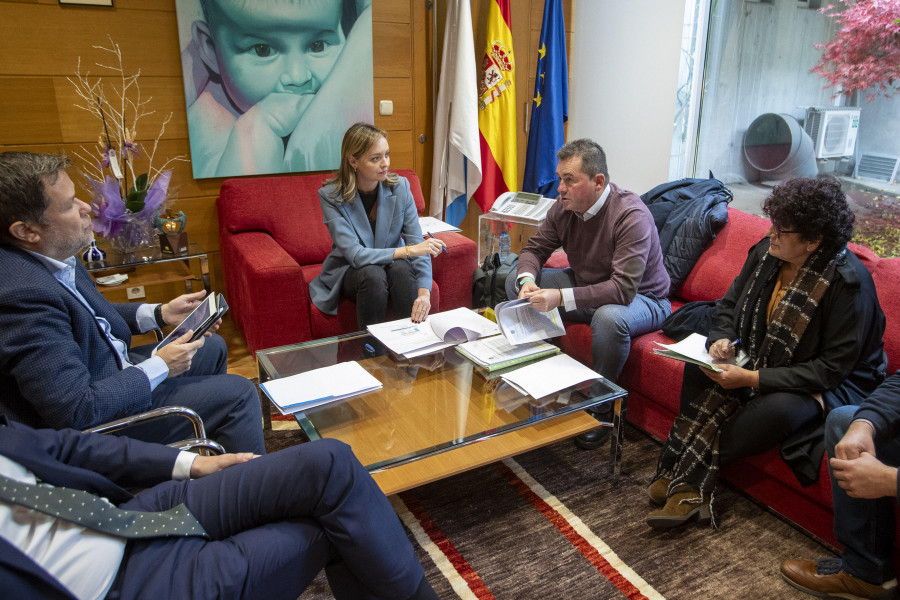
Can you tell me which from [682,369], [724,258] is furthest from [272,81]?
[682,369]

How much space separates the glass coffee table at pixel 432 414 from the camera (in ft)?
6.15

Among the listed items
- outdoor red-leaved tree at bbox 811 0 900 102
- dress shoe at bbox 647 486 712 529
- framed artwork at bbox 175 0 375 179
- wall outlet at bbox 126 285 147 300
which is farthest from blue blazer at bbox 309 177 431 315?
outdoor red-leaved tree at bbox 811 0 900 102

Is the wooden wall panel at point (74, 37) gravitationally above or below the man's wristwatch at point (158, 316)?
above

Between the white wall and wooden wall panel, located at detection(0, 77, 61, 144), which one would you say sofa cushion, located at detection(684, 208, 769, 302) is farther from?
wooden wall panel, located at detection(0, 77, 61, 144)

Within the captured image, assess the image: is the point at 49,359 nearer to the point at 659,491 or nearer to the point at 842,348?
the point at 659,491

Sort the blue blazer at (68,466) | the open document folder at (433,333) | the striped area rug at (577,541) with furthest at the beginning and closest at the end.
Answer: the open document folder at (433,333)
the striped area rug at (577,541)
the blue blazer at (68,466)

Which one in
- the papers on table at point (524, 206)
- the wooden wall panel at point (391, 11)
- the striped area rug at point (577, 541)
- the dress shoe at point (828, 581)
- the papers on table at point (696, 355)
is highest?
the wooden wall panel at point (391, 11)

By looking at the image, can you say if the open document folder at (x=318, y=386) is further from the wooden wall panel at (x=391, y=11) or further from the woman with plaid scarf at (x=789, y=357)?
the wooden wall panel at (x=391, y=11)

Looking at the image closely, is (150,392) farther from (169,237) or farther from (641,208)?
(641,208)

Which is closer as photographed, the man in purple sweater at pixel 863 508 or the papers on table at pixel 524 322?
the man in purple sweater at pixel 863 508

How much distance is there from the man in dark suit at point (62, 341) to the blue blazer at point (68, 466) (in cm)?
22

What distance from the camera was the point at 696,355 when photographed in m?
2.14

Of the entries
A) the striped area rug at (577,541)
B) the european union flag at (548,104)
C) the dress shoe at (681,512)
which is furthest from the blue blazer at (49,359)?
the european union flag at (548,104)

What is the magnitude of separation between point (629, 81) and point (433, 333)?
240 centimetres
